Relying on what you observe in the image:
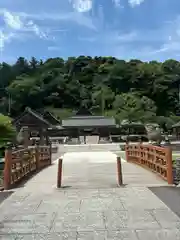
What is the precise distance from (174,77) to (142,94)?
373 inches

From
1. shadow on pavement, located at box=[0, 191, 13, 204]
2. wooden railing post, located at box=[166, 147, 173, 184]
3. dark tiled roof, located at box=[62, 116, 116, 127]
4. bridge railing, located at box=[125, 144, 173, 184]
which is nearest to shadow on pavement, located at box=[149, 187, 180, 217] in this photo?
wooden railing post, located at box=[166, 147, 173, 184]

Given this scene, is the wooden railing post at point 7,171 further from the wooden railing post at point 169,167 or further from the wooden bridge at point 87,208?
the wooden railing post at point 169,167

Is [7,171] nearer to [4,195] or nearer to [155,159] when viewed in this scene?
[4,195]

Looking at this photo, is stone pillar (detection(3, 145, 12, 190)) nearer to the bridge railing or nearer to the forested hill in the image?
the bridge railing

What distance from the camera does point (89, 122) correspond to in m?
52.6

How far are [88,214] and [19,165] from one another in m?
5.75

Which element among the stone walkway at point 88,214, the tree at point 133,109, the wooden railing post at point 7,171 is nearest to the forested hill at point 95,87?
the tree at point 133,109

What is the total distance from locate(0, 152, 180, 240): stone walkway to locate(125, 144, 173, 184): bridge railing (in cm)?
102

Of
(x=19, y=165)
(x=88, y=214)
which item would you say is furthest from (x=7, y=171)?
(x=88, y=214)

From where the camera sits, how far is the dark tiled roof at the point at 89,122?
50856 mm

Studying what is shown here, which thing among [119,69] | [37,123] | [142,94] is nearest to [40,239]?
[37,123]

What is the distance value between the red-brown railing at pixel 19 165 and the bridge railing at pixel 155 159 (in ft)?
15.1

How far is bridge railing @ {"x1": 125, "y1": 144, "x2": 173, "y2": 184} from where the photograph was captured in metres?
9.73

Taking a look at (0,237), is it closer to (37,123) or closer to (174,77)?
(37,123)
